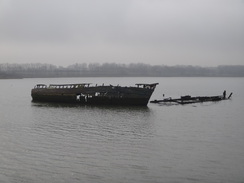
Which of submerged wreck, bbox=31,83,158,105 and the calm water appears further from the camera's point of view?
submerged wreck, bbox=31,83,158,105

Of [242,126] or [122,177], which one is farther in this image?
[242,126]

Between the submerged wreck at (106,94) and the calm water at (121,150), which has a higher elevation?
the submerged wreck at (106,94)

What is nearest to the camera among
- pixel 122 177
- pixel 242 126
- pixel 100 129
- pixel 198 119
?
pixel 122 177

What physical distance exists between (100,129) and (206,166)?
1051 centimetres

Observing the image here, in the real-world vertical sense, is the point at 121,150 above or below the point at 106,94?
below

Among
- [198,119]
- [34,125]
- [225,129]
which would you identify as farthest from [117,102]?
[225,129]

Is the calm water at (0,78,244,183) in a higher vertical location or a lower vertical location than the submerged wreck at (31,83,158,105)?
lower

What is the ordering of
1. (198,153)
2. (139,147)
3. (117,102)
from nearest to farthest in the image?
(198,153)
(139,147)
(117,102)

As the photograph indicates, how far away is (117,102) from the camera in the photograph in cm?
3712

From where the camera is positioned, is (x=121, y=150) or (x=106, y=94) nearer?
(x=121, y=150)

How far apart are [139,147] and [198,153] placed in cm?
301

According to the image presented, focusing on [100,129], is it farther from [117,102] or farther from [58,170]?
[117,102]

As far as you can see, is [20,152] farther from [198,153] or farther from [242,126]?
[242,126]

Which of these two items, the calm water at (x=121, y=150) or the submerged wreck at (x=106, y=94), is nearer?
the calm water at (x=121, y=150)
